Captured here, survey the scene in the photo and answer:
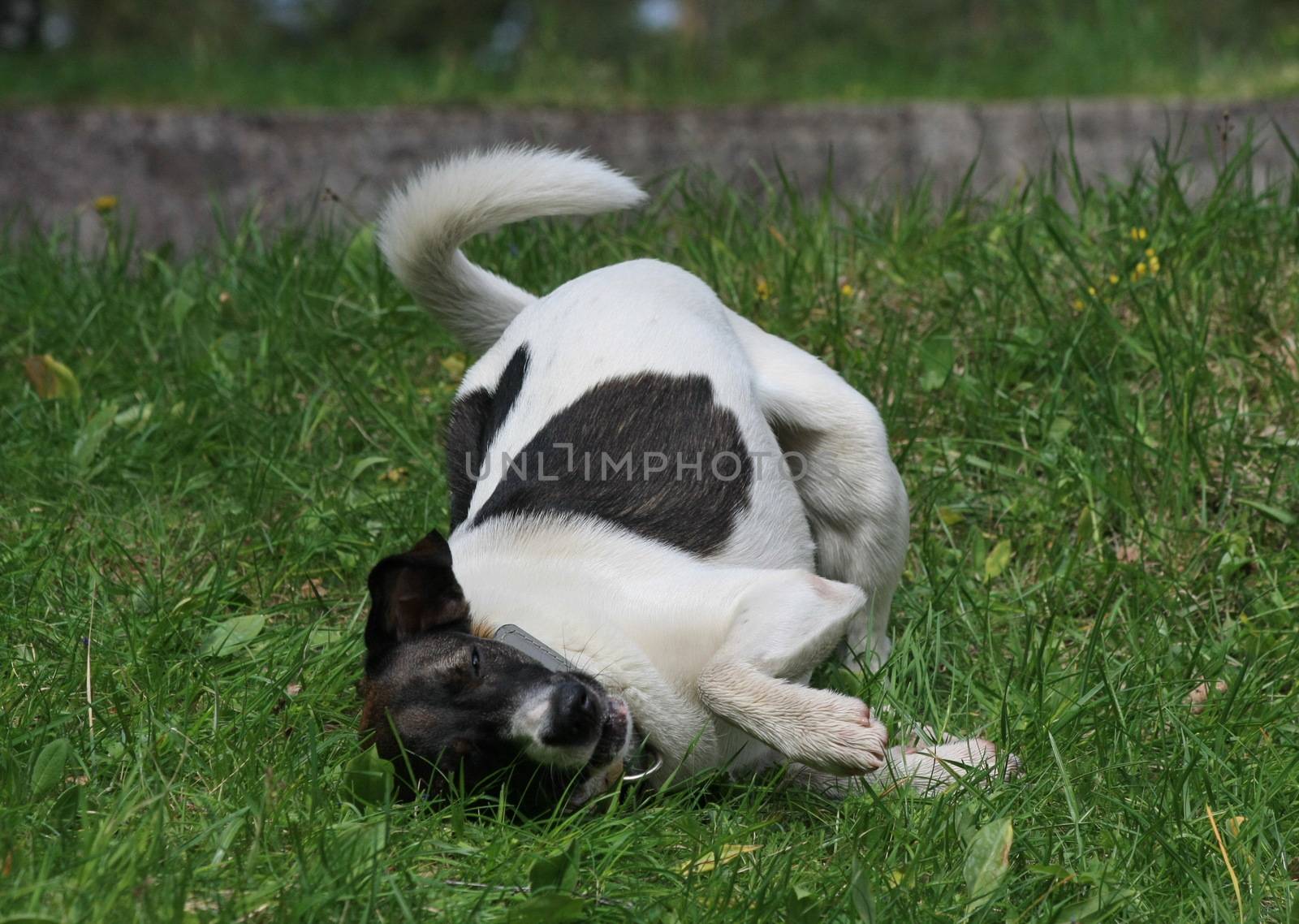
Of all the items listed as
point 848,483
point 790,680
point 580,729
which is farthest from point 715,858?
point 848,483

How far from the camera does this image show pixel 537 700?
2.37m

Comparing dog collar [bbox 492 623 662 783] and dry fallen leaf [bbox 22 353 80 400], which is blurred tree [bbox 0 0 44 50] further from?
dog collar [bbox 492 623 662 783]

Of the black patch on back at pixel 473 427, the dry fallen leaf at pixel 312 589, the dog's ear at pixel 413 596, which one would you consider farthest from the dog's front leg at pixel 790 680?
the dry fallen leaf at pixel 312 589

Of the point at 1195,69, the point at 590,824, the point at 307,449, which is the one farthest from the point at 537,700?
the point at 1195,69

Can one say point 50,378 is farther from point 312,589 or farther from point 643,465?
point 643,465

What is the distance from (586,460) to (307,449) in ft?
4.32

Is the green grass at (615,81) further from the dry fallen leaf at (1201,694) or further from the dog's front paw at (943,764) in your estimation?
the dog's front paw at (943,764)

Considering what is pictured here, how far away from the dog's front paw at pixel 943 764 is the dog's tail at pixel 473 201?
1387 millimetres

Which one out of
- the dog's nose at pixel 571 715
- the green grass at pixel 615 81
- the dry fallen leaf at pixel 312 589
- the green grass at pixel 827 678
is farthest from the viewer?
the green grass at pixel 615 81

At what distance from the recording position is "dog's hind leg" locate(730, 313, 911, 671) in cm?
310

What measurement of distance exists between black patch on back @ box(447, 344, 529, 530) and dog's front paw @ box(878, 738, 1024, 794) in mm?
1093

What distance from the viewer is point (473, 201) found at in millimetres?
3221

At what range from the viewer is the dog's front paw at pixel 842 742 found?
2422 mm

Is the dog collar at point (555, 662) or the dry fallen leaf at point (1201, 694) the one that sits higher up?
the dog collar at point (555, 662)
